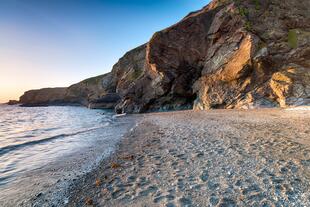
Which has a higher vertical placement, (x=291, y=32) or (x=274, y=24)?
(x=274, y=24)

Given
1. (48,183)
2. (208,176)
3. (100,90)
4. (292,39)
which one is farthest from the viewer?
(100,90)

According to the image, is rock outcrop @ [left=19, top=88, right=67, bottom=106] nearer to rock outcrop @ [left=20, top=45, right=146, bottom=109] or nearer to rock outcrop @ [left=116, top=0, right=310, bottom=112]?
rock outcrop @ [left=20, top=45, right=146, bottom=109]

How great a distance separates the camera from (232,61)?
28.8 meters

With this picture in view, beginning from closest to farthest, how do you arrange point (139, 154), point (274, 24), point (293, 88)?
point (139, 154) → point (293, 88) → point (274, 24)

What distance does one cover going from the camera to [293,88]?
20.0 m

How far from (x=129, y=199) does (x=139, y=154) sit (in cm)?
382

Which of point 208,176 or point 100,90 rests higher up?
point 100,90

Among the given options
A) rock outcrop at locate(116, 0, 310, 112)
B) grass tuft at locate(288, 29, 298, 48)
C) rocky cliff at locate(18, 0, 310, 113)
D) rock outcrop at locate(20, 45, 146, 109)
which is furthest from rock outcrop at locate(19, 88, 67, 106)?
grass tuft at locate(288, 29, 298, 48)

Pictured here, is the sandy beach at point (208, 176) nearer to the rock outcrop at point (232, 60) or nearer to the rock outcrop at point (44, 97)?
the rock outcrop at point (232, 60)

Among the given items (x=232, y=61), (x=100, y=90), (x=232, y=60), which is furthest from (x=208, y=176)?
(x=100, y=90)

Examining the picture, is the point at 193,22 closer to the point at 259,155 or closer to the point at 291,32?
the point at 291,32

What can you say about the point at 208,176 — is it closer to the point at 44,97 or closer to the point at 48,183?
the point at 48,183

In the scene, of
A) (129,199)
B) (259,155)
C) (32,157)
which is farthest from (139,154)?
(32,157)

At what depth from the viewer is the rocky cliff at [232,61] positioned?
77.3 ft
